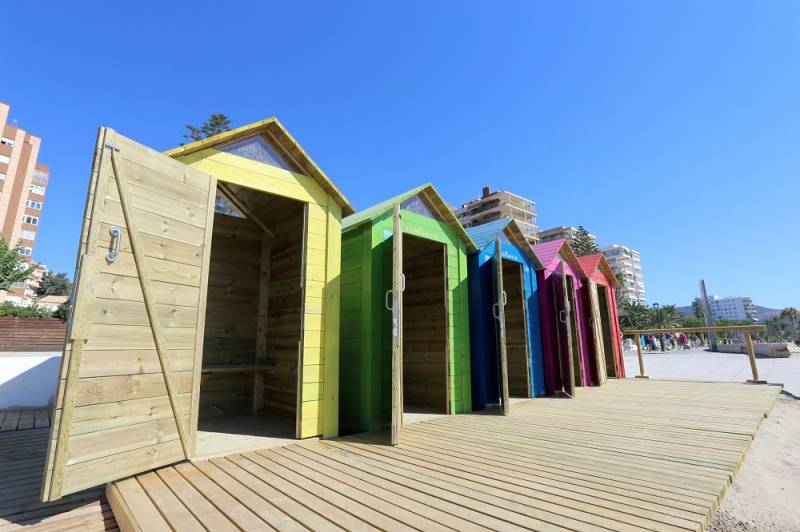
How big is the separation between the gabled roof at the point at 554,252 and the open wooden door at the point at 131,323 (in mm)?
7187

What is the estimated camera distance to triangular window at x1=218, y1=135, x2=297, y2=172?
4.04m

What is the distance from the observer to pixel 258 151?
4234 mm

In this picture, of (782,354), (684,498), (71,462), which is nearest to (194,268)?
(71,462)

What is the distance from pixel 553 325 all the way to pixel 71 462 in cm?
788

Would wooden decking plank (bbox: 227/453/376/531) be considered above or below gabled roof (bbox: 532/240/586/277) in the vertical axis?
below

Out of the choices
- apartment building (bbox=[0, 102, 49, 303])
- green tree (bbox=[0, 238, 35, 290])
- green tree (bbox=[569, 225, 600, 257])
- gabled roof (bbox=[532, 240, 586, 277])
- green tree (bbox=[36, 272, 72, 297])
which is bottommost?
gabled roof (bbox=[532, 240, 586, 277])

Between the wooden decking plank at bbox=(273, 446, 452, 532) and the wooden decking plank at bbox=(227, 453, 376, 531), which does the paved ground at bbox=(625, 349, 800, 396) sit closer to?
the wooden decking plank at bbox=(273, 446, 452, 532)

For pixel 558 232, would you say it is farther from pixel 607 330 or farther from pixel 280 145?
pixel 280 145

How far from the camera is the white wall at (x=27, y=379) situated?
6.79 metres

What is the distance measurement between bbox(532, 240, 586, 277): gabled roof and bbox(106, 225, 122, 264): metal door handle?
7645 millimetres

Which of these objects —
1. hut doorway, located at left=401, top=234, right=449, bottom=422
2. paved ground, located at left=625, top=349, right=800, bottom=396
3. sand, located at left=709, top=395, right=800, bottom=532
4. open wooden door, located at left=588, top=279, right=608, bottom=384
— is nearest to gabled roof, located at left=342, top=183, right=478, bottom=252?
hut doorway, located at left=401, top=234, right=449, bottom=422

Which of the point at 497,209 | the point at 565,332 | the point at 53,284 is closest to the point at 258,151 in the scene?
the point at 565,332

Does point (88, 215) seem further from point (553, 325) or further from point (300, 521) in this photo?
point (553, 325)

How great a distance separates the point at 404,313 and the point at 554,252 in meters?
4.12
